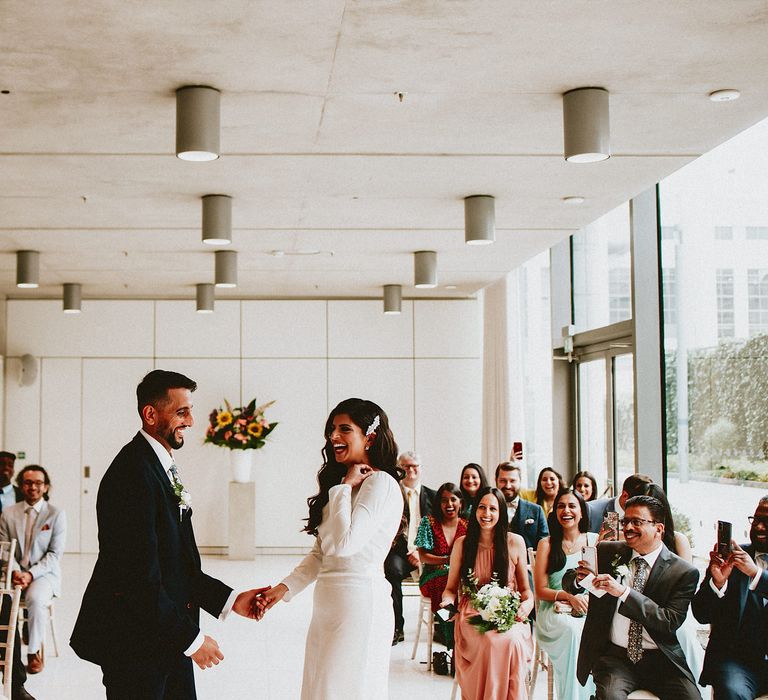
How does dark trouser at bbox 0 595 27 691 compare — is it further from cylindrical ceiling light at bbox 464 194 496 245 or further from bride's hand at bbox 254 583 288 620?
cylindrical ceiling light at bbox 464 194 496 245

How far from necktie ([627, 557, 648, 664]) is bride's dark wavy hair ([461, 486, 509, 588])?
135 centimetres

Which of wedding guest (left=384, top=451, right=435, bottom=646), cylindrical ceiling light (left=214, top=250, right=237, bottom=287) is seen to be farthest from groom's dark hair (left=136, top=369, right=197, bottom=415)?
cylindrical ceiling light (left=214, top=250, right=237, bottom=287)

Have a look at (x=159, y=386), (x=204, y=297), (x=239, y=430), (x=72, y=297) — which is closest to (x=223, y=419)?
(x=239, y=430)

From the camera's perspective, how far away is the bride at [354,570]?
362 centimetres

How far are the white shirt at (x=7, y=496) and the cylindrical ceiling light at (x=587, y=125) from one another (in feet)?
20.1

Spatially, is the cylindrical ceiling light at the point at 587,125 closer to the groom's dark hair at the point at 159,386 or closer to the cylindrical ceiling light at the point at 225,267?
the groom's dark hair at the point at 159,386

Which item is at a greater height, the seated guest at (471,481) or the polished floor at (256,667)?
the seated guest at (471,481)

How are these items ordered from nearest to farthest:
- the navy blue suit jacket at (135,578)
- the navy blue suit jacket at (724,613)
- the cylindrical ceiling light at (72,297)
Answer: the navy blue suit jacket at (135,578) → the navy blue suit jacket at (724,613) → the cylindrical ceiling light at (72,297)

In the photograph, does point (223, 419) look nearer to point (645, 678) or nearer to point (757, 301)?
point (757, 301)

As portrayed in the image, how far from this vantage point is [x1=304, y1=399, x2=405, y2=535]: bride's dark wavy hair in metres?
3.85

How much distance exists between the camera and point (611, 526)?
14.5ft

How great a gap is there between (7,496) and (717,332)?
251 inches

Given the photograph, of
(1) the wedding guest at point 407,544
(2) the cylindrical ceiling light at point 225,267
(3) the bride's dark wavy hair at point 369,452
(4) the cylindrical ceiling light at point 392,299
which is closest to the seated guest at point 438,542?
(1) the wedding guest at point 407,544

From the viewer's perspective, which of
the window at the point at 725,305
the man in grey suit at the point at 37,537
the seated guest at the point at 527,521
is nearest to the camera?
the man in grey suit at the point at 37,537
